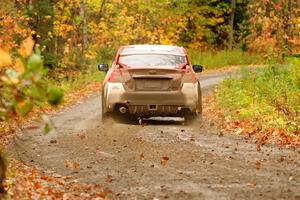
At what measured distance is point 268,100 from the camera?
1717 cm

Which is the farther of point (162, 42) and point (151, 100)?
point (162, 42)

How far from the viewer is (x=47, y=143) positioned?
12914 millimetres

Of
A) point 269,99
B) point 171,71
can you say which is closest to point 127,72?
point 171,71

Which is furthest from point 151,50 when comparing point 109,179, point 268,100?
point 109,179

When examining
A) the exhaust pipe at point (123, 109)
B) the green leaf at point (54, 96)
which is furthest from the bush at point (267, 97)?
the green leaf at point (54, 96)

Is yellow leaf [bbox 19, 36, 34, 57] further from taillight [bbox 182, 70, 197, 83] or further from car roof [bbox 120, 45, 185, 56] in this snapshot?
car roof [bbox 120, 45, 185, 56]

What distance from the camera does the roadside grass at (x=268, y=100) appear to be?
45.8 ft

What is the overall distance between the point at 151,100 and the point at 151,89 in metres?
0.22

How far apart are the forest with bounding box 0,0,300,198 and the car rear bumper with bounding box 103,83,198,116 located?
1.15 metres

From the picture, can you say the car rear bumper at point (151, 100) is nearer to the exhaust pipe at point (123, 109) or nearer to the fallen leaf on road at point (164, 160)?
the exhaust pipe at point (123, 109)

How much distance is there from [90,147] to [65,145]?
560 millimetres

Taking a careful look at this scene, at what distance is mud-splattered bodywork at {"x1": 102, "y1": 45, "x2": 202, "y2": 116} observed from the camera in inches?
564

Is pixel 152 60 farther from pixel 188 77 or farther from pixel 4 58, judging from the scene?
pixel 4 58

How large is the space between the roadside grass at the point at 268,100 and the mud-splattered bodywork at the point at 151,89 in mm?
1560
